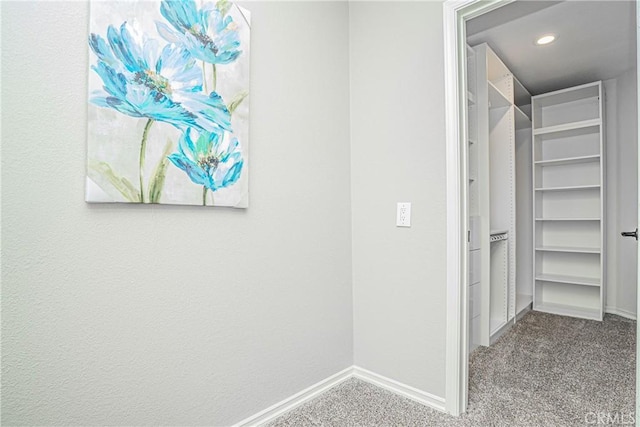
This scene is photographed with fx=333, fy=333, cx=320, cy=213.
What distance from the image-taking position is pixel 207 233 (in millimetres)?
1402

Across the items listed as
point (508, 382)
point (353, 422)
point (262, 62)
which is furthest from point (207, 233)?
point (508, 382)

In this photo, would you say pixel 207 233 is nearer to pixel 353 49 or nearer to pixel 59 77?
pixel 59 77

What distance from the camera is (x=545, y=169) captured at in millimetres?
3840

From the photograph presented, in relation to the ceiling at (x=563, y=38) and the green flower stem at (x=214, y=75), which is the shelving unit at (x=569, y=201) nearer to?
the ceiling at (x=563, y=38)

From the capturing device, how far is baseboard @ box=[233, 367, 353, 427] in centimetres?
156

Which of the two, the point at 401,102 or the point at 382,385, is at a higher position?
the point at 401,102

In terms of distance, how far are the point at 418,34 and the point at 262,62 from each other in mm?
844

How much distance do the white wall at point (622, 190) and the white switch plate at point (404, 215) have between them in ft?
9.62

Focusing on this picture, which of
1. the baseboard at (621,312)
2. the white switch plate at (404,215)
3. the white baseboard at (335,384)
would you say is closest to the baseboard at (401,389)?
the white baseboard at (335,384)

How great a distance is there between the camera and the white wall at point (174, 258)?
3.23 feet

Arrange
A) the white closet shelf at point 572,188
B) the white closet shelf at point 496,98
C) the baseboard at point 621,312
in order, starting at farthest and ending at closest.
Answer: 1. the white closet shelf at point 572,188
2. the baseboard at point 621,312
3. the white closet shelf at point 496,98

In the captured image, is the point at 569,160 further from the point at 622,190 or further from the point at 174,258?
the point at 174,258

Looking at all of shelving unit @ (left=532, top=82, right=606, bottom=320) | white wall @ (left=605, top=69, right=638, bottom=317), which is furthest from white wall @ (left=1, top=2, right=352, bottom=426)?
white wall @ (left=605, top=69, right=638, bottom=317)

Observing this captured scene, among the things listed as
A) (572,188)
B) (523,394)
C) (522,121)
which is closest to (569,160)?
(572,188)
